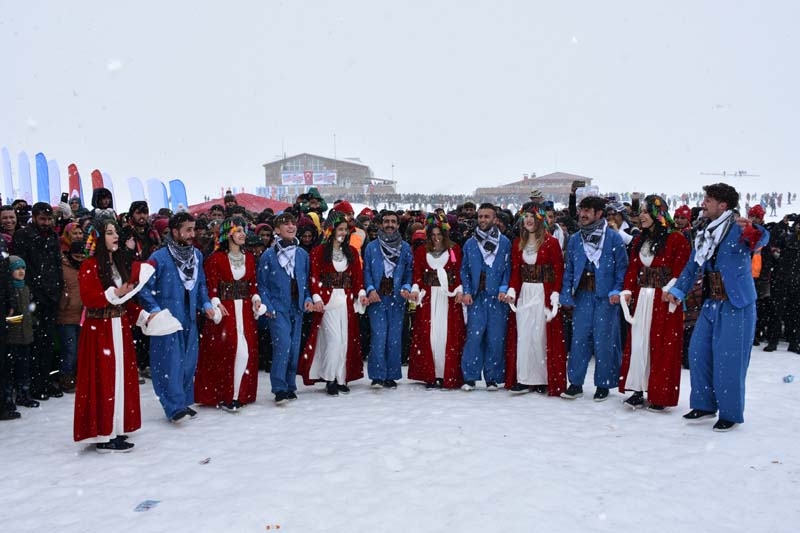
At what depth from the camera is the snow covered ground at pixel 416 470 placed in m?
3.48

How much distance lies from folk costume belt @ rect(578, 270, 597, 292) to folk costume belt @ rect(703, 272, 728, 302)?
98 cm

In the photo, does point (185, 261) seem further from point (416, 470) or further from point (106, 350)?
point (416, 470)

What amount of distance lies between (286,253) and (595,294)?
9.51 ft

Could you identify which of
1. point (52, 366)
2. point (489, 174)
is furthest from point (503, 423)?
point (489, 174)

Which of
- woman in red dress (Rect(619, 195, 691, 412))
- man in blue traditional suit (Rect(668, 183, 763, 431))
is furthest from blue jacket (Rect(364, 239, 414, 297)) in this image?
man in blue traditional suit (Rect(668, 183, 763, 431))

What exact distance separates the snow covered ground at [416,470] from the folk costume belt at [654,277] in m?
1.10

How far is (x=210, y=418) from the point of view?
5469 mm

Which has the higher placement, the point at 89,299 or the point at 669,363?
the point at 89,299

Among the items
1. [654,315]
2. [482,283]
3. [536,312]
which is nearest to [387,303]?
[482,283]

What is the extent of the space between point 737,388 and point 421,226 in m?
4.29

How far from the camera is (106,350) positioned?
451cm

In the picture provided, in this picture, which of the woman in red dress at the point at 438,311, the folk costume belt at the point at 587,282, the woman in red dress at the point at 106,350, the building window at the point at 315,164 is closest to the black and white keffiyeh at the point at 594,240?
the folk costume belt at the point at 587,282

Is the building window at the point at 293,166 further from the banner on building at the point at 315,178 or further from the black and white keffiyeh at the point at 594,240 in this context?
the black and white keffiyeh at the point at 594,240

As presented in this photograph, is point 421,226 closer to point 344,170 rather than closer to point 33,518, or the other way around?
point 33,518
